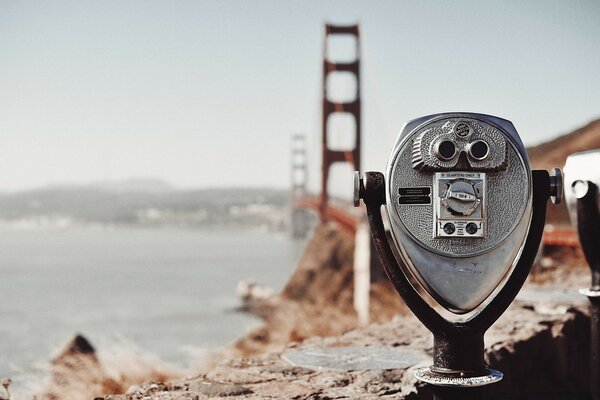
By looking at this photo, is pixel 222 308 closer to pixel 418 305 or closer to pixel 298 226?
pixel 298 226

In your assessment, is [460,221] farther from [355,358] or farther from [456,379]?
[355,358]

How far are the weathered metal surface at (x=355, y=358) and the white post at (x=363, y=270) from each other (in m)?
9.67

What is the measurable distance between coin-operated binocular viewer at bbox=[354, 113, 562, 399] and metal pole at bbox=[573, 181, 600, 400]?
1.00m

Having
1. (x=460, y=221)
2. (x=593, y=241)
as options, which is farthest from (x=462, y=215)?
(x=593, y=241)

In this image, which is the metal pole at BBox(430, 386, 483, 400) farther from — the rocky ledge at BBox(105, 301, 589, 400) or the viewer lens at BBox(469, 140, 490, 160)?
the viewer lens at BBox(469, 140, 490, 160)

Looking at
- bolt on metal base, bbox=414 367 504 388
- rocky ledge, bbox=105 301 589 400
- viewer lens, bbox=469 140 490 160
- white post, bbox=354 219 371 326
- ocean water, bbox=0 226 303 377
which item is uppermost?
viewer lens, bbox=469 140 490 160

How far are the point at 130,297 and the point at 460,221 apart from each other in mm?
35376

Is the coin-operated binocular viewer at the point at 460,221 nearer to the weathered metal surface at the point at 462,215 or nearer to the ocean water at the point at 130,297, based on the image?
the weathered metal surface at the point at 462,215

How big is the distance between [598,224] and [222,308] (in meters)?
30.2

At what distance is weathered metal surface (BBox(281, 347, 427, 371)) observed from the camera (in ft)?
9.34

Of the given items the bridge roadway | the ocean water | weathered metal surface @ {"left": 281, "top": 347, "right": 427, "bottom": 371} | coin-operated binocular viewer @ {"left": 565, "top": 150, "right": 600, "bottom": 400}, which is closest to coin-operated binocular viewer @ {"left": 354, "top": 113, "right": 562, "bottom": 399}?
weathered metal surface @ {"left": 281, "top": 347, "right": 427, "bottom": 371}

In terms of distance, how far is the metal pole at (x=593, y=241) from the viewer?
9.93 feet

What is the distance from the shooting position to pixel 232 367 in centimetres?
294

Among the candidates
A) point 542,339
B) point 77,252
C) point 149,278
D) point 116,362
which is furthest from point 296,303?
point 77,252
